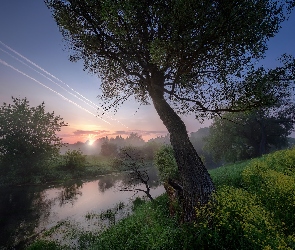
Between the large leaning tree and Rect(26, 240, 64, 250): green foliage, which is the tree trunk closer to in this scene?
the large leaning tree

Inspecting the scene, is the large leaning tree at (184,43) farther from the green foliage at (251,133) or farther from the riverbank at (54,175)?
the green foliage at (251,133)

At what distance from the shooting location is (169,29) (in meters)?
10.5

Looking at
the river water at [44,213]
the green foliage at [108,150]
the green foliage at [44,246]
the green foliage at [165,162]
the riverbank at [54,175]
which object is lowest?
the green foliage at [44,246]

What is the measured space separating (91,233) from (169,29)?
47.2 feet

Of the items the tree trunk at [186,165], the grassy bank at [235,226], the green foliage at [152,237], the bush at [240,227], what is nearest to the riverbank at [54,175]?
the green foliage at [152,237]

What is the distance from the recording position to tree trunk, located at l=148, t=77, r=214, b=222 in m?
9.04

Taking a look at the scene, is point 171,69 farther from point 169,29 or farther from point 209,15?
point 209,15

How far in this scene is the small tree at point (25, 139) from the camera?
43312 mm

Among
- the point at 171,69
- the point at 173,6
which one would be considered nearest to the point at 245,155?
the point at 171,69

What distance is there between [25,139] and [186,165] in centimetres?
4714

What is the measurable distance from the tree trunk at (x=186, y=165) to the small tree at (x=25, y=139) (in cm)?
4291

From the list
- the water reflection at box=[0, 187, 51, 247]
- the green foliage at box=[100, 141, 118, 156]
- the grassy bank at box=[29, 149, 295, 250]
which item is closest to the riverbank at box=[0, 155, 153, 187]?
the water reflection at box=[0, 187, 51, 247]

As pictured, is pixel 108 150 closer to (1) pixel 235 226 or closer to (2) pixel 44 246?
(2) pixel 44 246

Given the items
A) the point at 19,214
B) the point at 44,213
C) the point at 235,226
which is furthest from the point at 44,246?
the point at 235,226
